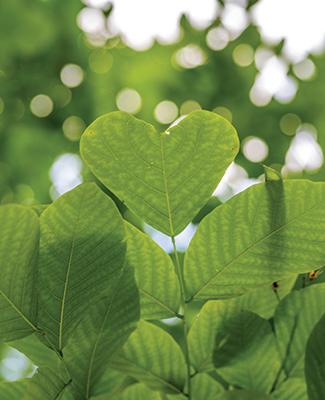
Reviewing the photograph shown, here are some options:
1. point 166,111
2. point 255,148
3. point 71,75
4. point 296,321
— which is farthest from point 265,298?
point 71,75

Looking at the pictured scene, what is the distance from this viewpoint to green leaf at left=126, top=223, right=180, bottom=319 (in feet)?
1.58

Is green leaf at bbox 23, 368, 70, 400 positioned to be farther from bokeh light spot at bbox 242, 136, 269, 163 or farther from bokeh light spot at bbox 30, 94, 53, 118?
bokeh light spot at bbox 30, 94, 53, 118

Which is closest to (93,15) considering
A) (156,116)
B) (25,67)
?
(25,67)

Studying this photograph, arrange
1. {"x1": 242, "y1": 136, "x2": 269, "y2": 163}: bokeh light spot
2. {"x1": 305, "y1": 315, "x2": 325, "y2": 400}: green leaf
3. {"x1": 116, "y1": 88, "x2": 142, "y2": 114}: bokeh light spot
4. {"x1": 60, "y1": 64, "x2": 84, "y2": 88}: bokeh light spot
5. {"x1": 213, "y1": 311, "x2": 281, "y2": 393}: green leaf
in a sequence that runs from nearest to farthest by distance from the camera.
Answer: {"x1": 305, "y1": 315, "x2": 325, "y2": 400}: green leaf, {"x1": 213, "y1": 311, "x2": 281, "y2": 393}: green leaf, {"x1": 242, "y1": 136, "x2": 269, "y2": 163}: bokeh light spot, {"x1": 116, "y1": 88, "x2": 142, "y2": 114}: bokeh light spot, {"x1": 60, "y1": 64, "x2": 84, "y2": 88}: bokeh light spot

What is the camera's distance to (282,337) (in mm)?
515

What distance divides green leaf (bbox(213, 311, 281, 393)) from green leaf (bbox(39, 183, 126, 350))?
129 millimetres

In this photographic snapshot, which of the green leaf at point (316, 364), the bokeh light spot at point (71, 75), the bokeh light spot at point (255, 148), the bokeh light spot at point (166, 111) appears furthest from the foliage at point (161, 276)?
the bokeh light spot at point (71, 75)

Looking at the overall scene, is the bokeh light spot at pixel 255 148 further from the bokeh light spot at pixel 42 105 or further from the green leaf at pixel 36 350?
the green leaf at pixel 36 350

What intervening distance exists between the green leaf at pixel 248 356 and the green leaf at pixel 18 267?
0.16 m

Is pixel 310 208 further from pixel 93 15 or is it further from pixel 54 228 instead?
pixel 93 15

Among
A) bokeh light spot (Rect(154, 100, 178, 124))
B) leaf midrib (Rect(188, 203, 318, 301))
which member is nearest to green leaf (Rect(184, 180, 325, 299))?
leaf midrib (Rect(188, 203, 318, 301))

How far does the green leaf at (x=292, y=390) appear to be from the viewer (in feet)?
1.60

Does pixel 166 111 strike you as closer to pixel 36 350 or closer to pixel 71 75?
pixel 71 75

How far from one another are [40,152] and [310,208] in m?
3.02
